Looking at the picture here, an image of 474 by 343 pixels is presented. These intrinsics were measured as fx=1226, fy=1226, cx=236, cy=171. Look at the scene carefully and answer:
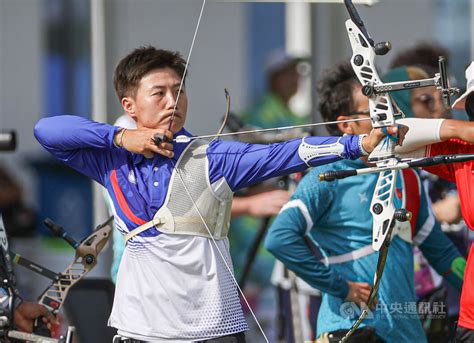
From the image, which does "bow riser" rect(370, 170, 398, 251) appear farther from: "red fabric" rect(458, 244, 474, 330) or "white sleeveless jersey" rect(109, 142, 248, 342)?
"white sleeveless jersey" rect(109, 142, 248, 342)

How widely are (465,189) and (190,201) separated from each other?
0.87 meters

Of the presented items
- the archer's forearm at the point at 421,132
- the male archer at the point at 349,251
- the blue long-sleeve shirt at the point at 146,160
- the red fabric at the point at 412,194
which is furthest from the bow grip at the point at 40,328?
the archer's forearm at the point at 421,132

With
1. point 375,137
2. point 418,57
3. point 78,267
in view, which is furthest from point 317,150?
point 418,57

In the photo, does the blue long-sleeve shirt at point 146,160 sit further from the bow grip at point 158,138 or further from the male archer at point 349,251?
the male archer at point 349,251

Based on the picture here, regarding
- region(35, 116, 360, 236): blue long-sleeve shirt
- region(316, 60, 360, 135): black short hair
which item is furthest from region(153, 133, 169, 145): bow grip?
region(316, 60, 360, 135): black short hair

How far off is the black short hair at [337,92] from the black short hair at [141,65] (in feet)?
A: 2.63

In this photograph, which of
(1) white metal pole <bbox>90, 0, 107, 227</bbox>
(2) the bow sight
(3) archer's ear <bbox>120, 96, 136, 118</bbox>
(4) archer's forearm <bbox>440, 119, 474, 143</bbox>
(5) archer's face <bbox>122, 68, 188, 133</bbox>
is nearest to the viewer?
(4) archer's forearm <bbox>440, 119, 474, 143</bbox>

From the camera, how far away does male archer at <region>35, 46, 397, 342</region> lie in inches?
149

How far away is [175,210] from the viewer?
383 centimetres

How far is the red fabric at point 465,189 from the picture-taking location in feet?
12.6

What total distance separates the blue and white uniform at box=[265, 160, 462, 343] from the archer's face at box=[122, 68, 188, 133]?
71 cm

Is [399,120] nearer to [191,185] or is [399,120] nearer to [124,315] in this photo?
[191,185]

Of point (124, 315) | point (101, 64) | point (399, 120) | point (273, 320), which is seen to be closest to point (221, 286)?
point (124, 315)

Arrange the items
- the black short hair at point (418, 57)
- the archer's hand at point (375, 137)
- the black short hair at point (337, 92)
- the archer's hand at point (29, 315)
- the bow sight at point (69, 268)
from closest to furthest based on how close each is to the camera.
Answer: the archer's hand at point (375, 137) → the archer's hand at point (29, 315) → the bow sight at point (69, 268) → the black short hair at point (337, 92) → the black short hair at point (418, 57)
